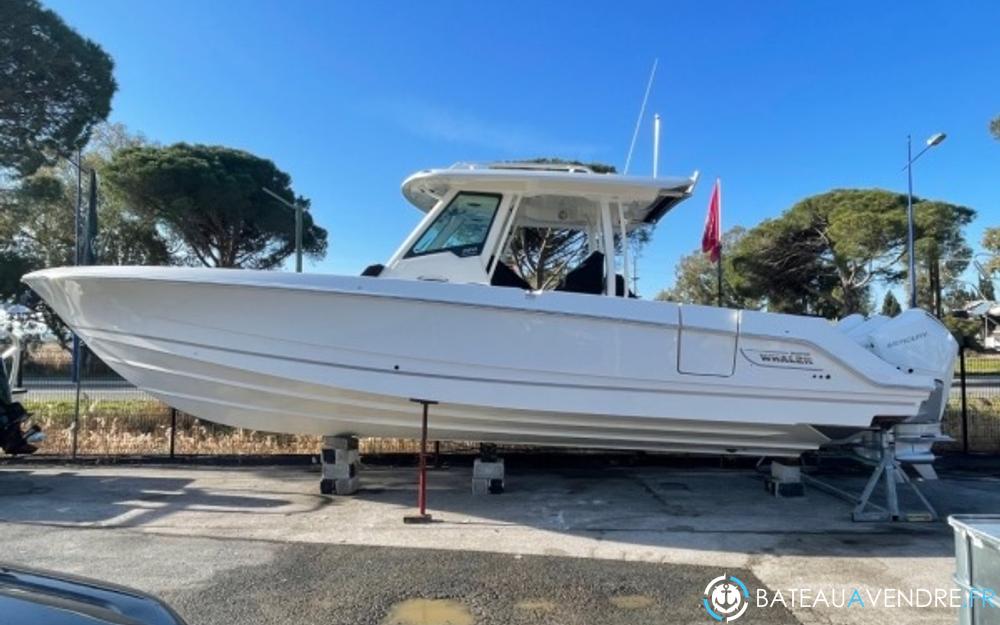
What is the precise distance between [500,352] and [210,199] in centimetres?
2376

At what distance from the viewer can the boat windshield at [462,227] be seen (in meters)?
5.92

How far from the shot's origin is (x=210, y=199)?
84.4 ft

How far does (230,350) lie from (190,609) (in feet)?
7.79

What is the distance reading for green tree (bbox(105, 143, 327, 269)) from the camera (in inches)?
998

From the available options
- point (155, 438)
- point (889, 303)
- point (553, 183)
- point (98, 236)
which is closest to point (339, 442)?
point (553, 183)

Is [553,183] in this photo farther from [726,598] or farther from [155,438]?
[155,438]

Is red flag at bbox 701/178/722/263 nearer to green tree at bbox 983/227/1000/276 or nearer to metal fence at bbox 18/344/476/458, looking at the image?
metal fence at bbox 18/344/476/458

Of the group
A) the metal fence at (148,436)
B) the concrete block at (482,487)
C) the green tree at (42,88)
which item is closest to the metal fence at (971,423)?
Result: the concrete block at (482,487)

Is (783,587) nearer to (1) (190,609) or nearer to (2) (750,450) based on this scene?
(2) (750,450)

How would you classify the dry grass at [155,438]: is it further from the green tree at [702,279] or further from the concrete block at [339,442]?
the green tree at [702,279]

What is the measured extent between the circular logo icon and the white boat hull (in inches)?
65.9

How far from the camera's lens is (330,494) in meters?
6.10

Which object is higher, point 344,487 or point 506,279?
point 506,279

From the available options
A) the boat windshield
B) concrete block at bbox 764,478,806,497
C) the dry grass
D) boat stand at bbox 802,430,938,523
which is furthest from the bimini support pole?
the dry grass
